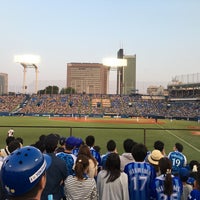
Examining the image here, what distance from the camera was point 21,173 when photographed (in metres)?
2.05

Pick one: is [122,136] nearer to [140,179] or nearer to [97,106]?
[140,179]

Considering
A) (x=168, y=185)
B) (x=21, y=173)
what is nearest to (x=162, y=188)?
(x=168, y=185)

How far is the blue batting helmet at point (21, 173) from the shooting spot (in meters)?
2.05

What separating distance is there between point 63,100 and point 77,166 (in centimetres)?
Result: 7275

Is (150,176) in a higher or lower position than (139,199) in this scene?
higher

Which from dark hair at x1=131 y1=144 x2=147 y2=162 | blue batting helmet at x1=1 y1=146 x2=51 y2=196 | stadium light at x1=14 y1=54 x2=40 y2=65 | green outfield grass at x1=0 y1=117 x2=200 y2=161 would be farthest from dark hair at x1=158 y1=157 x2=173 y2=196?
stadium light at x1=14 y1=54 x2=40 y2=65

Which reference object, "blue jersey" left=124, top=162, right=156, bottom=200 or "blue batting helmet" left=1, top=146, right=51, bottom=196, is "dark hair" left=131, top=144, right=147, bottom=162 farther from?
"blue batting helmet" left=1, top=146, right=51, bottom=196

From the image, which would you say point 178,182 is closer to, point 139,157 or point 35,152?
point 139,157

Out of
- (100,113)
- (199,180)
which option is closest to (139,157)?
(199,180)

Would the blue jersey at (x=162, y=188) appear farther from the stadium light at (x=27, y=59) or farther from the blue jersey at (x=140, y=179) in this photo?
the stadium light at (x=27, y=59)

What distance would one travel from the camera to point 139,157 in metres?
5.16

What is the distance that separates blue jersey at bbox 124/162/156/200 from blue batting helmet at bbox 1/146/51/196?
313 cm

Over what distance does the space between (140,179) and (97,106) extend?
68.7 metres

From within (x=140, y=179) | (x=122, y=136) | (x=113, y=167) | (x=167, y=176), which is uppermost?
(x=113, y=167)
